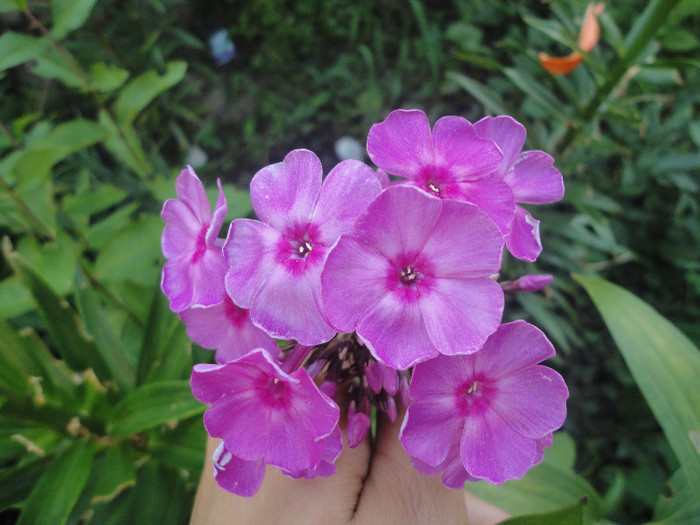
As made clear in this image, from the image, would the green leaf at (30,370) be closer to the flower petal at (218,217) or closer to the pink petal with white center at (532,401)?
the flower petal at (218,217)

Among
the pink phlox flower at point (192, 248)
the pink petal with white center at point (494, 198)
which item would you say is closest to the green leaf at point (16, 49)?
the pink phlox flower at point (192, 248)

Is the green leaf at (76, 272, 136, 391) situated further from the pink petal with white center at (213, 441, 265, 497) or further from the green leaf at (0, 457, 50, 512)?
the pink petal with white center at (213, 441, 265, 497)

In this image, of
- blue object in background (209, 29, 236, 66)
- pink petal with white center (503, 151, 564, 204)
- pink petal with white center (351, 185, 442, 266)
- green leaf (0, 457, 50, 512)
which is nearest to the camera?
pink petal with white center (351, 185, 442, 266)

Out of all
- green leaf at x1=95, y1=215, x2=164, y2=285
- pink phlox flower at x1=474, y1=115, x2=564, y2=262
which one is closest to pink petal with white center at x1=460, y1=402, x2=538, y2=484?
pink phlox flower at x1=474, y1=115, x2=564, y2=262

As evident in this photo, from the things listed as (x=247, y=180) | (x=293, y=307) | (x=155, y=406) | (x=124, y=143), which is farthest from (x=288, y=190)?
(x=247, y=180)

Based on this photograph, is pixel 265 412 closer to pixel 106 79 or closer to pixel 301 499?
pixel 301 499

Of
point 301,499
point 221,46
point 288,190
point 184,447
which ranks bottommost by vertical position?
point 184,447

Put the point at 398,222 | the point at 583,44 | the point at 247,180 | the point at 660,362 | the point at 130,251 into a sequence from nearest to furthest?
the point at 398,222 < the point at 660,362 < the point at 130,251 < the point at 583,44 < the point at 247,180
